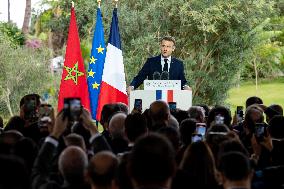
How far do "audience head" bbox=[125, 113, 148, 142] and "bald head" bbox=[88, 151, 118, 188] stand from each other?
1.35 m

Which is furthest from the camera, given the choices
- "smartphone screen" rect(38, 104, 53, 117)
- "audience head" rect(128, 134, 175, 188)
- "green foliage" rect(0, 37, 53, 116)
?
"green foliage" rect(0, 37, 53, 116)

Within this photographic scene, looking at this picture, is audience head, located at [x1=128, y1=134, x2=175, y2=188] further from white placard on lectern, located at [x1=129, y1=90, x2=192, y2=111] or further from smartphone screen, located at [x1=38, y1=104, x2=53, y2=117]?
white placard on lectern, located at [x1=129, y1=90, x2=192, y2=111]

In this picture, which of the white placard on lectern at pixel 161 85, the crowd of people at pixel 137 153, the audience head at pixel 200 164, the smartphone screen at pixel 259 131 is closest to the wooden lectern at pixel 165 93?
the white placard on lectern at pixel 161 85

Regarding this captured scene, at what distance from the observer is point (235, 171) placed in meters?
5.02

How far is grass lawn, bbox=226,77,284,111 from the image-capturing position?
31.9 metres

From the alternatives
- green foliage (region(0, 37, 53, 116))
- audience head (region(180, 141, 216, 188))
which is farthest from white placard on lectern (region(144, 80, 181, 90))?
green foliage (region(0, 37, 53, 116))

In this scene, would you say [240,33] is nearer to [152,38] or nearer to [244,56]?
[244,56]

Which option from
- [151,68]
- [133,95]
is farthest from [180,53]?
[133,95]

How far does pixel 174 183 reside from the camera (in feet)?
16.5

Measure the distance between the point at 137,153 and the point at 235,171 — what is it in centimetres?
86

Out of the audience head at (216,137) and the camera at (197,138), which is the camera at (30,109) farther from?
the camera at (197,138)

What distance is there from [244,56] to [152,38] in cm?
212

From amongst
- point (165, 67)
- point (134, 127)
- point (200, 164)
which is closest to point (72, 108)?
point (134, 127)

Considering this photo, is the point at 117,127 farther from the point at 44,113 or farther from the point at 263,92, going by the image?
the point at 263,92
